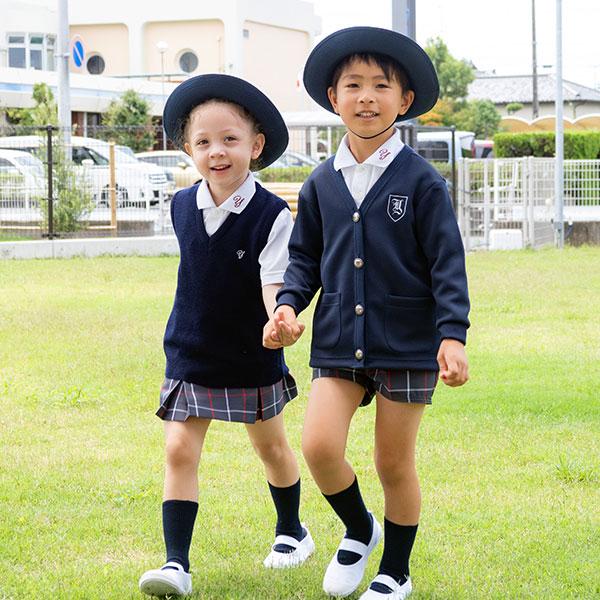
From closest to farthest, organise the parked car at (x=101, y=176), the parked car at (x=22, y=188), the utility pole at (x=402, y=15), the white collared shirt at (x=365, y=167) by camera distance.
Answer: the white collared shirt at (x=365, y=167)
the utility pole at (x=402, y=15)
the parked car at (x=22, y=188)
the parked car at (x=101, y=176)

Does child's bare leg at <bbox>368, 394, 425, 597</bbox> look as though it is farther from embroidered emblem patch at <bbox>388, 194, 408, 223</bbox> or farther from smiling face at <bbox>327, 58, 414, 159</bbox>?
smiling face at <bbox>327, 58, 414, 159</bbox>

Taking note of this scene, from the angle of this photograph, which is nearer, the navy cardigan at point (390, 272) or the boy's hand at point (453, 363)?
the boy's hand at point (453, 363)

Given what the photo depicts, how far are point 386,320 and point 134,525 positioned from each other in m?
1.45

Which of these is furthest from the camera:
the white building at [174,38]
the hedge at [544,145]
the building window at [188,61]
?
the building window at [188,61]

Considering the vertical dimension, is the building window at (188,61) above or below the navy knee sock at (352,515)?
above

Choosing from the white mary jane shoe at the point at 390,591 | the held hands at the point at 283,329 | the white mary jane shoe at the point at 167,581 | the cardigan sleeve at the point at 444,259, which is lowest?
the white mary jane shoe at the point at 390,591

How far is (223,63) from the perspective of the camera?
181 ft

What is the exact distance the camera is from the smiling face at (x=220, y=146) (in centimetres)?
340

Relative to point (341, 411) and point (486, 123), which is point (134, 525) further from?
point (486, 123)

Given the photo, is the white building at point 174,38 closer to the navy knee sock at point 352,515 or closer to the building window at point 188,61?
the building window at point 188,61

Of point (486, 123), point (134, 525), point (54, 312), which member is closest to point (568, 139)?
point (54, 312)

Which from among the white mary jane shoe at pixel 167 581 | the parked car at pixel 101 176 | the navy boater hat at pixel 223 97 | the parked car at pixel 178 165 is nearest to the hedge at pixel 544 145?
the parked car at pixel 178 165

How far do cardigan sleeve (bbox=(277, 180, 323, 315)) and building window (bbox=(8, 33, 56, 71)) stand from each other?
52.0m

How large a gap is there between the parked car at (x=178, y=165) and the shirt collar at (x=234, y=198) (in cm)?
1875
